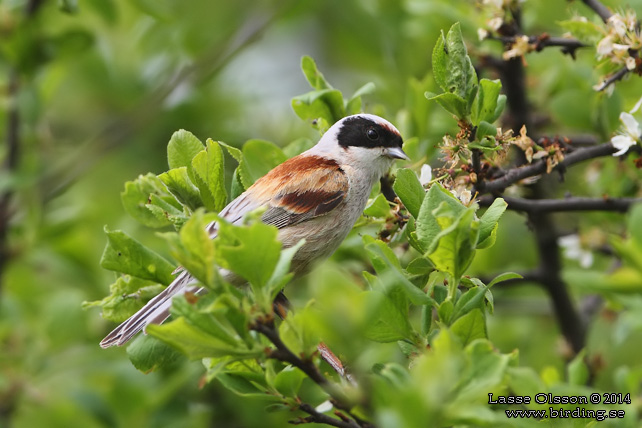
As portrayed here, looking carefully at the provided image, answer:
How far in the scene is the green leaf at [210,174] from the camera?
3074mm

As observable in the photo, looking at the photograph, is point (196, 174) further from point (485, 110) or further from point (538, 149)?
point (538, 149)

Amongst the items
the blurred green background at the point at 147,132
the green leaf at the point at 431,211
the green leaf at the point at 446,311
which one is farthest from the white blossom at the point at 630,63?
the green leaf at the point at 446,311

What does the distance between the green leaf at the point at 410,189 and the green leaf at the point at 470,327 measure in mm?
445

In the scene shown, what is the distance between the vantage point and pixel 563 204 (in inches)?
137

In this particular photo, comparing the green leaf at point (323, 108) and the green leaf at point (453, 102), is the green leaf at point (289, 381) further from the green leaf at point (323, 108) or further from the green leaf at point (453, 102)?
the green leaf at point (323, 108)

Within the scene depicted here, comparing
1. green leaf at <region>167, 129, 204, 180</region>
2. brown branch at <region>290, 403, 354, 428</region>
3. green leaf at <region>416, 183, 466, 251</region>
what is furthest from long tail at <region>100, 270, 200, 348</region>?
green leaf at <region>416, 183, 466, 251</region>

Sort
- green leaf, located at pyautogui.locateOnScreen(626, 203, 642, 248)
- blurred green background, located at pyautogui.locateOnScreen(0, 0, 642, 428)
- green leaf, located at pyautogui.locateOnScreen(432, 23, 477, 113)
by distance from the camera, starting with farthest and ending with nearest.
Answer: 1. blurred green background, located at pyautogui.locateOnScreen(0, 0, 642, 428)
2. green leaf, located at pyautogui.locateOnScreen(432, 23, 477, 113)
3. green leaf, located at pyautogui.locateOnScreen(626, 203, 642, 248)

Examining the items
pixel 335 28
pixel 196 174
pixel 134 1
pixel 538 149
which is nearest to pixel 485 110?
pixel 538 149

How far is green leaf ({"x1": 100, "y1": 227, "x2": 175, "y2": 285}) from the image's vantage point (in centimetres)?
303

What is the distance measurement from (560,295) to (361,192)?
1.57 metres

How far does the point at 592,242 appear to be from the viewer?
471 centimetres

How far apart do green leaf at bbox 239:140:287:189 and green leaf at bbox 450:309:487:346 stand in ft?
4.75

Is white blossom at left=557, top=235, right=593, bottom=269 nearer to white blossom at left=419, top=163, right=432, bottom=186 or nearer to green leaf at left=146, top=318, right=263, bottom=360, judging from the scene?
white blossom at left=419, top=163, right=432, bottom=186

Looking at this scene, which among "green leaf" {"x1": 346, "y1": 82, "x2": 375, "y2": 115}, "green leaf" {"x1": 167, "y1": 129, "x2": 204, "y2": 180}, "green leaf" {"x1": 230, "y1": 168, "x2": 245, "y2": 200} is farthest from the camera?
"green leaf" {"x1": 346, "y1": 82, "x2": 375, "y2": 115}
